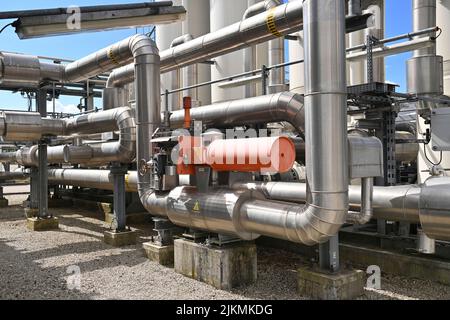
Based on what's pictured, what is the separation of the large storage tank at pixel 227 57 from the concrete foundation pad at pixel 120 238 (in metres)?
4.28

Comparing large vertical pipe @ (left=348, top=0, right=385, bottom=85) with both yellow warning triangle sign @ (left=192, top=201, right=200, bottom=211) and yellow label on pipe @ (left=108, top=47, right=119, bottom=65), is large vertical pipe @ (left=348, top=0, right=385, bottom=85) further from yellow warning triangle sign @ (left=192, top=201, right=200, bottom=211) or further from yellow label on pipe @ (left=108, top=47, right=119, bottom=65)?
yellow warning triangle sign @ (left=192, top=201, right=200, bottom=211)

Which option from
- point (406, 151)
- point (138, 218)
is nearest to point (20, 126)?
point (138, 218)

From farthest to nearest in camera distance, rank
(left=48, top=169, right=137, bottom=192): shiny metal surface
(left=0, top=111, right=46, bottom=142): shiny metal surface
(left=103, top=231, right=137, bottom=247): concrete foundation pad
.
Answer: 1. (left=48, top=169, right=137, bottom=192): shiny metal surface
2. (left=0, top=111, right=46, bottom=142): shiny metal surface
3. (left=103, top=231, right=137, bottom=247): concrete foundation pad

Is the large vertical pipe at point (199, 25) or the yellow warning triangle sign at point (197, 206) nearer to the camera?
the yellow warning triangle sign at point (197, 206)

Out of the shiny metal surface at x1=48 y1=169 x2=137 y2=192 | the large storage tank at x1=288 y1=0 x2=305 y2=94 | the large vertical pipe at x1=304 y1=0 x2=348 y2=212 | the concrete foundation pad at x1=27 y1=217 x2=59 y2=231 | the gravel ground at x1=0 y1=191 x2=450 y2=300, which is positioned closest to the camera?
the large vertical pipe at x1=304 y1=0 x2=348 y2=212

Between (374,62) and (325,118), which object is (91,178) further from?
(325,118)

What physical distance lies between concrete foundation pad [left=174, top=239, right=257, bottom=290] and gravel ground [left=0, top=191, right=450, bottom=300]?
0.10 meters

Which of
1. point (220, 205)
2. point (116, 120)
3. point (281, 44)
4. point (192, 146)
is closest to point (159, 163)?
point (192, 146)

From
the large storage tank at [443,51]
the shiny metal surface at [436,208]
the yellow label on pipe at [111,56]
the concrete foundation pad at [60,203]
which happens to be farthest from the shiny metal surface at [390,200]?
the concrete foundation pad at [60,203]

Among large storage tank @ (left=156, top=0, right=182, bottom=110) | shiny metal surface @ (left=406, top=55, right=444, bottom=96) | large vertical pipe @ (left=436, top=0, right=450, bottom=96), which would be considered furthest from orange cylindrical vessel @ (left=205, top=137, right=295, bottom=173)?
large storage tank @ (left=156, top=0, right=182, bottom=110)

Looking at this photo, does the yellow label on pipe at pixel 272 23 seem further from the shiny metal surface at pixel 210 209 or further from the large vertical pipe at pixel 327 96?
the shiny metal surface at pixel 210 209

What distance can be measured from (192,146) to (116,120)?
2.43m

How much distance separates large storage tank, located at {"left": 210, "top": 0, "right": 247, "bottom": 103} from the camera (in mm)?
9594

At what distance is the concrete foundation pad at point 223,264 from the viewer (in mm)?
4387
